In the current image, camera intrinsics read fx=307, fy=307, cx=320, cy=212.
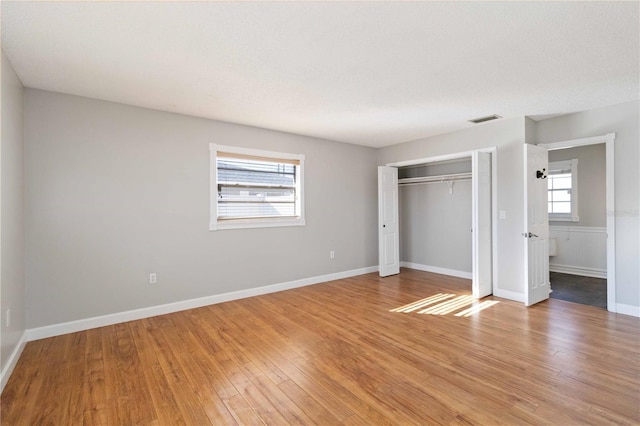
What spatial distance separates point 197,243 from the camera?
4020 mm

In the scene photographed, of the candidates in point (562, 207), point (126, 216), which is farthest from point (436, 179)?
point (126, 216)

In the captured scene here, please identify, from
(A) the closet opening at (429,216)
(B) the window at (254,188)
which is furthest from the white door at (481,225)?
(B) the window at (254,188)

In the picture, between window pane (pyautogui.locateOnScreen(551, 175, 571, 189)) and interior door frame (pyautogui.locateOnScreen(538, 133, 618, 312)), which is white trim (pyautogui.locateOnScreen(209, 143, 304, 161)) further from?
window pane (pyautogui.locateOnScreen(551, 175, 571, 189))

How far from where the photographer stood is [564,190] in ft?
18.7

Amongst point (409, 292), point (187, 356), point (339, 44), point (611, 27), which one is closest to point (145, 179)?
point (187, 356)

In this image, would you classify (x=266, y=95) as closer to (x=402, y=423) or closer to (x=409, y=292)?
(x=402, y=423)

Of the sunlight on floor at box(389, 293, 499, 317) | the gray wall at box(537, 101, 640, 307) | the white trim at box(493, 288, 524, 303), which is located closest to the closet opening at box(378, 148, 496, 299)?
the white trim at box(493, 288, 524, 303)

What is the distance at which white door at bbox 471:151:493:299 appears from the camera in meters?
4.29

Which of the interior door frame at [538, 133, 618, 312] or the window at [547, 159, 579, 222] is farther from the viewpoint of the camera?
the window at [547, 159, 579, 222]

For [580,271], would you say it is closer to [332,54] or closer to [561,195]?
[561,195]

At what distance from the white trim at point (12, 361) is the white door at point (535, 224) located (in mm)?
5167

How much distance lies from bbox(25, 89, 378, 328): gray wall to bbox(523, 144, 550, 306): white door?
322 centimetres

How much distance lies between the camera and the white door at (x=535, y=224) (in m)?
3.88

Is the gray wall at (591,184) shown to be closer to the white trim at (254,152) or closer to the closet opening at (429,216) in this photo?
the closet opening at (429,216)
